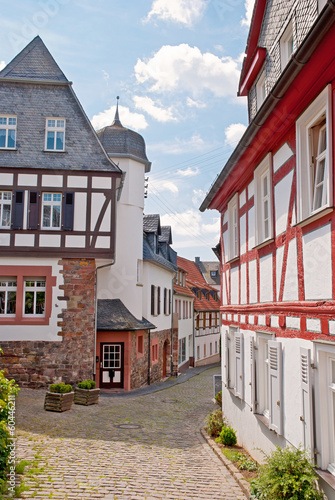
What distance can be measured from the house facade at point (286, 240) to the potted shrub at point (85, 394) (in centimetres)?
578

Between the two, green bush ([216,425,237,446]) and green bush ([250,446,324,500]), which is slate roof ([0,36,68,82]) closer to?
green bush ([216,425,237,446])

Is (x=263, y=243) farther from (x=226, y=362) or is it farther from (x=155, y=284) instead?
(x=155, y=284)

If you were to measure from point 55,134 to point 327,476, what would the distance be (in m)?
16.6

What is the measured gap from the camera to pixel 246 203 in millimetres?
9828

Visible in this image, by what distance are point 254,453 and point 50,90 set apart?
52.4ft

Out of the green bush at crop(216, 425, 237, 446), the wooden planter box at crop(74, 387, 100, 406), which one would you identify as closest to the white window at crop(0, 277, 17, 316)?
the wooden planter box at crop(74, 387, 100, 406)

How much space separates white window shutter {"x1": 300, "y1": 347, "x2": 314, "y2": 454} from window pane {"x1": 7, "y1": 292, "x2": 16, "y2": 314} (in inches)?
539

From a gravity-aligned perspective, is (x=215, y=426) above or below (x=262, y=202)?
below

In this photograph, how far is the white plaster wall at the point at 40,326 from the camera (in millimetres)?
17375

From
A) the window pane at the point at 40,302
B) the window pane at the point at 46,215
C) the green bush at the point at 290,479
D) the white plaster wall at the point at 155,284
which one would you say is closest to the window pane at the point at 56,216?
the window pane at the point at 46,215

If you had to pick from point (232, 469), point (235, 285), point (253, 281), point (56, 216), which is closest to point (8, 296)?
point (56, 216)

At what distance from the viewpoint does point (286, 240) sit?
7.02m

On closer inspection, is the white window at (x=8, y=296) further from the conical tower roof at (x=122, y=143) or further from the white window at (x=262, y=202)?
the white window at (x=262, y=202)

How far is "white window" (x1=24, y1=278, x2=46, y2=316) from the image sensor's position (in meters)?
17.8
